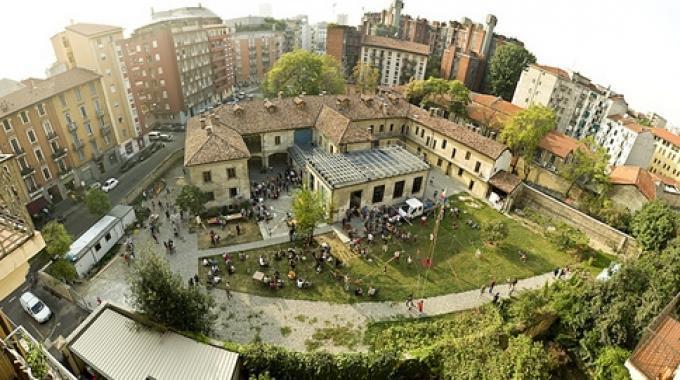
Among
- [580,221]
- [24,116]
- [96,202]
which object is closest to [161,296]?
[96,202]

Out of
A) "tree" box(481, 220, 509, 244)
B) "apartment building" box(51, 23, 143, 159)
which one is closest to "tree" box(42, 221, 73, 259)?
"apartment building" box(51, 23, 143, 159)

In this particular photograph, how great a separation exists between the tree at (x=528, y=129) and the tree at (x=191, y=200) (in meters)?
40.2

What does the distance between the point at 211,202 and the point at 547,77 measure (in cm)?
6161

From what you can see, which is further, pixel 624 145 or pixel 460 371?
pixel 624 145

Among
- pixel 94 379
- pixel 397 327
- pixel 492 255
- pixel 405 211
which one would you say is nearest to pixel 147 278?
pixel 94 379

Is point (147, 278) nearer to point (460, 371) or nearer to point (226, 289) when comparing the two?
point (226, 289)

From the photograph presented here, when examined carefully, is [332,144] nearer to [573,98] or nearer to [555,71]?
[555,71]

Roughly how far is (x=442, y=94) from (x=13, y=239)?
201 ft

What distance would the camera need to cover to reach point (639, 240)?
3419 cm

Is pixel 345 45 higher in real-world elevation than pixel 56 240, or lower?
higher

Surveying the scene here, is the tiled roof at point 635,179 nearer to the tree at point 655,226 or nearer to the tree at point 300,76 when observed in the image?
the tree at point 655,226

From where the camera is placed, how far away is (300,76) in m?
60.8

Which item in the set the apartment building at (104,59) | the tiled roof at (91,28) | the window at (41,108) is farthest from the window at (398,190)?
the tiled roof at (91,28)

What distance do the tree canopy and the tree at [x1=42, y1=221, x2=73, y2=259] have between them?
5075 cm
